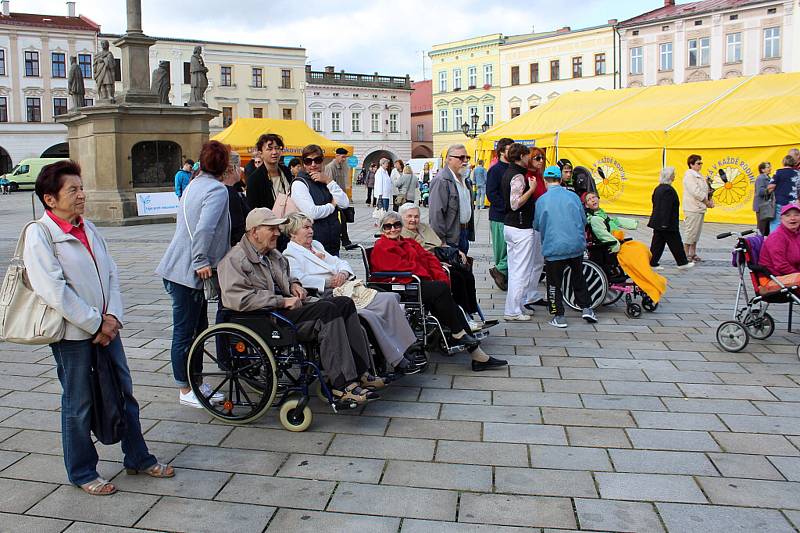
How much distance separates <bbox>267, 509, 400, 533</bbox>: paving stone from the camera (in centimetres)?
358

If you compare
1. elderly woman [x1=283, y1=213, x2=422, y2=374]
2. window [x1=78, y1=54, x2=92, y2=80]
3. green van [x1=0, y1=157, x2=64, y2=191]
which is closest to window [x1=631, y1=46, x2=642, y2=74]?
green van [x1=0, y1=157, x2=64, y2=191]

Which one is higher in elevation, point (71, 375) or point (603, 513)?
point (71, 375)

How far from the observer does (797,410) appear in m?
5.21

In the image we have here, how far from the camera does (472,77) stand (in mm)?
67188

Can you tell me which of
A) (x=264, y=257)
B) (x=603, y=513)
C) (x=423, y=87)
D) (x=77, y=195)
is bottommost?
(x=603, y=513)

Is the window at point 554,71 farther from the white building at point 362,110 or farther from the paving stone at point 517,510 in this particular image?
the paving stone at point 517,510

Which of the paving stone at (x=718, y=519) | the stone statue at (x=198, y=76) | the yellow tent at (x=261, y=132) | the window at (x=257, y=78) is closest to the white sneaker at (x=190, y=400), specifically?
the paving stone at (x=718, y=519)

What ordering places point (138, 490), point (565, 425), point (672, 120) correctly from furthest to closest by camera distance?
point (672, 120) < point (565, 425) < point (138, 490)

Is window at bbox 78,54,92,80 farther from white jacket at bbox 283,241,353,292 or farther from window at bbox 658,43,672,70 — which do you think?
white jacket at bbox 283,241,353,292

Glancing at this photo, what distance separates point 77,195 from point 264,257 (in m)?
1.70

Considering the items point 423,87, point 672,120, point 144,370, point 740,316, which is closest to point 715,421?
point 740,316

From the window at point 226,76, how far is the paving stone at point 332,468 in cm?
6498

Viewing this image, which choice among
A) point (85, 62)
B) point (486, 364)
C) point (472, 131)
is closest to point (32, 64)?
point (85, 62)

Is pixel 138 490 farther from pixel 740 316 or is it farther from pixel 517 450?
Result: pixel 740 316
